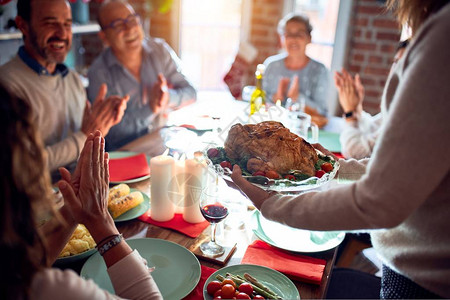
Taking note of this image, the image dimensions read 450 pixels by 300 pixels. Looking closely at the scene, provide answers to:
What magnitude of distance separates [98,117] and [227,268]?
1.16 meters

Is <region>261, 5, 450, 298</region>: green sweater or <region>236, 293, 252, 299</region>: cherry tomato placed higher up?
<region>261, 5, 450, 298</region>: green sweater

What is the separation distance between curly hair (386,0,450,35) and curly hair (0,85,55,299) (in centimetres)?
80

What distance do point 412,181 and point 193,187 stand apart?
31.0 inches

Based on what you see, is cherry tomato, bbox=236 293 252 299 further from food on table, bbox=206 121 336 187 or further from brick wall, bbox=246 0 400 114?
brick wall, bbox=246 0 400 114

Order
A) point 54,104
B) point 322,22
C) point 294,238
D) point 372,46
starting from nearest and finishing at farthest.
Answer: point 294,238 < point 54,104 < point 372,46 < point 322,22

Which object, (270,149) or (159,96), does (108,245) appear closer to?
(270,149)

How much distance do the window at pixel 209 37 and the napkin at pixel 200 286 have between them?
3.14 meters

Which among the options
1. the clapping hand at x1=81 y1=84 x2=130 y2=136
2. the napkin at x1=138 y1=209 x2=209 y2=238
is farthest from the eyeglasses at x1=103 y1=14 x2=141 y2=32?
the napkin at x1=138 y1=209 x2=209 y2=238

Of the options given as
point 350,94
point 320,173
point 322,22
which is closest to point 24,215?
point 320,173

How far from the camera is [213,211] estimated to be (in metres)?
1.15

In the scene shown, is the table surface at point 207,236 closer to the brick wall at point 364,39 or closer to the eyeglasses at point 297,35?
the eyeglasses at point 297,35

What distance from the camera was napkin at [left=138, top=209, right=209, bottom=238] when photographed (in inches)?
50.6

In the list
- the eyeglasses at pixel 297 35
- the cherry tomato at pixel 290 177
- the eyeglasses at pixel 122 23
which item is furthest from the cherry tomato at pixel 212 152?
the eyeglasses at pixel 297 35

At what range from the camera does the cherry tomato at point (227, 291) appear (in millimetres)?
937
